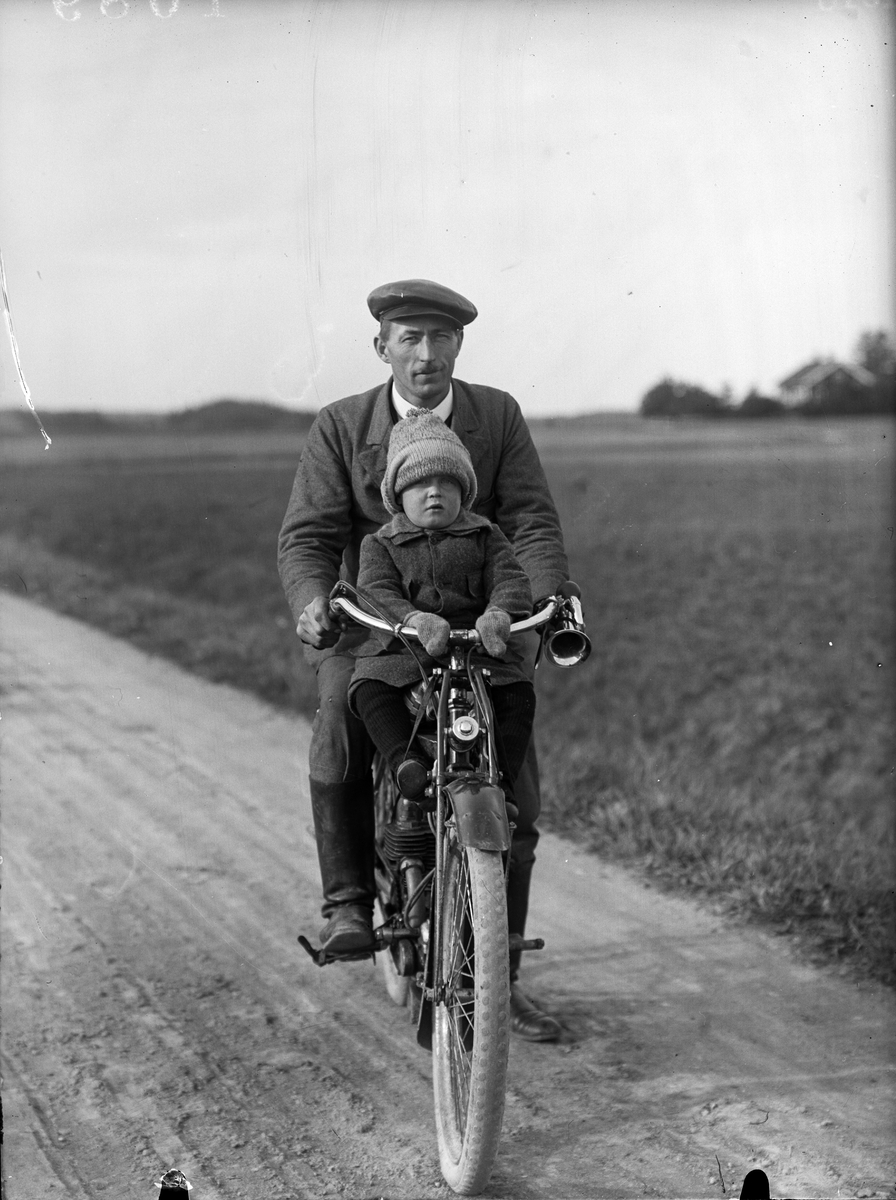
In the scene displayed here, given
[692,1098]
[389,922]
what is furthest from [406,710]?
[692,1098]

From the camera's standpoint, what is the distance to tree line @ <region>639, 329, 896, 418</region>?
5.88 metres

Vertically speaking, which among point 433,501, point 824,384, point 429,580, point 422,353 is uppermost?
point 824,384

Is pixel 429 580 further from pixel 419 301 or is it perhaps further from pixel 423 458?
pixel 419 301

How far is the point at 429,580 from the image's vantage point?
3330 millimetres

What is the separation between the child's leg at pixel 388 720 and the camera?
3332mm

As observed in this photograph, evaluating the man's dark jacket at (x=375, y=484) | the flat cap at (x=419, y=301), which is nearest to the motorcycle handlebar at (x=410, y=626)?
the man's dark jacket at (x=375, y=484)

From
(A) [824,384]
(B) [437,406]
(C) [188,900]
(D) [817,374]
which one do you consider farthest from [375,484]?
(A) [824,384]

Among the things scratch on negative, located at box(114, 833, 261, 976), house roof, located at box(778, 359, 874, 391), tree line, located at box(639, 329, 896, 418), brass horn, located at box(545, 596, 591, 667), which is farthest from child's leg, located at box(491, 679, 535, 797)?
house roof, located at box(778, 359, 874, 391)

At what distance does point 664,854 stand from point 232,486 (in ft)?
7.52

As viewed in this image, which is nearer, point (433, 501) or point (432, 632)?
point (432, 632)

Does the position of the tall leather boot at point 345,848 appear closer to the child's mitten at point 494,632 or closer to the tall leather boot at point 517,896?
the tall leather boot at point 517,896

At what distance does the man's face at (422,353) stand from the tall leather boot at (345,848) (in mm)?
1113

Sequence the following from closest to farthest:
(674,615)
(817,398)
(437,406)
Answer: (437,406)
(817,398)
(674,615)

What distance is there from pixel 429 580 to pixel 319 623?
303 mm
